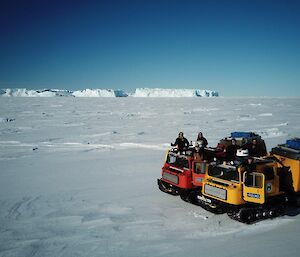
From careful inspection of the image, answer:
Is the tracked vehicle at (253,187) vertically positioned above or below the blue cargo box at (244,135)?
below

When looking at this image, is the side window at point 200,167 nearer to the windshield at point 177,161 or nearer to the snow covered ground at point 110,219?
the windshield at point 177,161

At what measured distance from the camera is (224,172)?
8.12 meters

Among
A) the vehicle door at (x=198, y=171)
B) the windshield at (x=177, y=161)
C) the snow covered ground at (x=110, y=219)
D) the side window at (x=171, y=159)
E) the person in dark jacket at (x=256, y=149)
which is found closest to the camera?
the snow covered ground at (x=110, y=219)

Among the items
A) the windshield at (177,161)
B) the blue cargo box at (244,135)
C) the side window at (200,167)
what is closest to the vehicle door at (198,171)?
the side window at (200,167)

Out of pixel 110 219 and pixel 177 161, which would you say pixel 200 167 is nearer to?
pixel 177 161

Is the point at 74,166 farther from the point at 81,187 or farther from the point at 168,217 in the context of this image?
the point at 168,217

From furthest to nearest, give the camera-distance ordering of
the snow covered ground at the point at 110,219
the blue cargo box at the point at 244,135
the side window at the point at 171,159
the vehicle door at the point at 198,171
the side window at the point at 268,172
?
the blue cargo box at the point at 244,135, the side window at the point at 171,159, the vehicle door at the point at 198,171, the side window at the point at 268,172, the snow covered ground at the point at 110,219

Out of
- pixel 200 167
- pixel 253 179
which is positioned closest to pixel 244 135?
pixel 200 167

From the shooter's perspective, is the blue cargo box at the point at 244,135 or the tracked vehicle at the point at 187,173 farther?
the blue cargo box at the point at 244,135

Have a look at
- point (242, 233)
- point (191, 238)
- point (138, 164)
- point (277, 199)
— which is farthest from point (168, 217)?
point (138, 164)

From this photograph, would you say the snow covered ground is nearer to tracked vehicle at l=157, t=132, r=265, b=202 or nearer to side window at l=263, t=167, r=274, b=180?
tracked vehicle at l=157, t=132, r=265, b=202

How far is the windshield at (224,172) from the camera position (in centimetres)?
783

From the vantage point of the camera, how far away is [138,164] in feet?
49.2

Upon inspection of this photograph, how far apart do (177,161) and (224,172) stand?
2.15 metres
